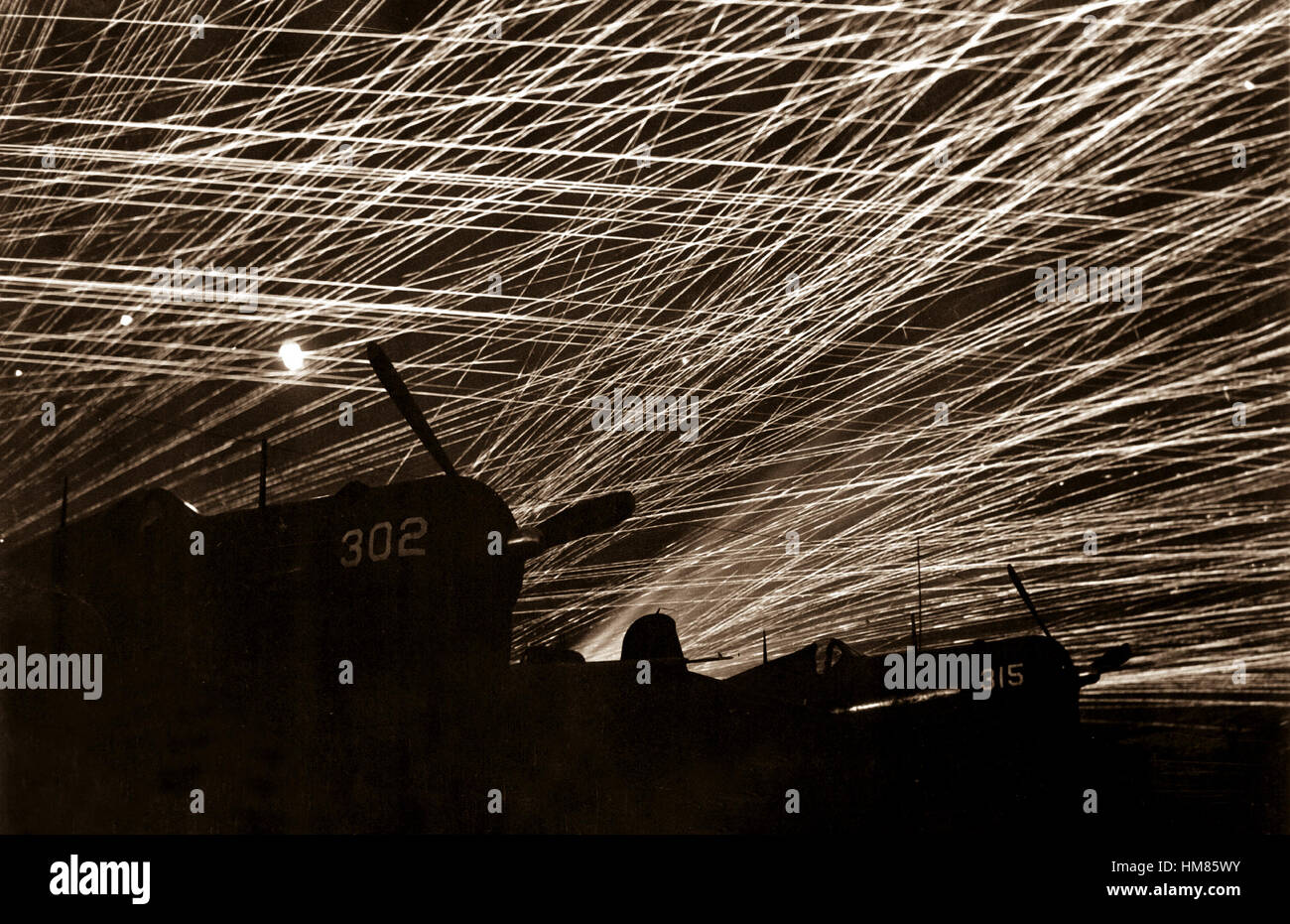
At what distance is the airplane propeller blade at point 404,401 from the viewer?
4840 mm

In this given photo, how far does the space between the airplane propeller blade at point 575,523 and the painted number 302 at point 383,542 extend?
1.43ft

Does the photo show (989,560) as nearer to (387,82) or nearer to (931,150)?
(931,150)

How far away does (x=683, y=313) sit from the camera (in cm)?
523

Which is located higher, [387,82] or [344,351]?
[387,82]

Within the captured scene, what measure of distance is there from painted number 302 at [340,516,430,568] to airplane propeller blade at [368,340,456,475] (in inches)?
12.5

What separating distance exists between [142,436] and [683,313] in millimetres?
2784

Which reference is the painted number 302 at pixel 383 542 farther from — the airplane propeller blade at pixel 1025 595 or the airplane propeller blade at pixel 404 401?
the airplane propeller blade at pixel 1025 595

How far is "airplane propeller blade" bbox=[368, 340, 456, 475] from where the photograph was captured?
15.9 ft

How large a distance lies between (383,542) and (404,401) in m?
0.67

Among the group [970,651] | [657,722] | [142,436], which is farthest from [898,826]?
[142,436]

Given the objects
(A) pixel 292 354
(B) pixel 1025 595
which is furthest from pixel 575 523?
(B) pixel 1025 595

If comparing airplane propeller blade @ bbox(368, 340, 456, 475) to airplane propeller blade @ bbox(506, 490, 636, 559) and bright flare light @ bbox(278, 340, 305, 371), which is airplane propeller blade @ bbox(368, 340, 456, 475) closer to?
bright flare light @ bbox(278, 340, 305, 371)

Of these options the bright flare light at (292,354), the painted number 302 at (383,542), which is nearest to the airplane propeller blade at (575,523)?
the painted number 302 at (383,542)

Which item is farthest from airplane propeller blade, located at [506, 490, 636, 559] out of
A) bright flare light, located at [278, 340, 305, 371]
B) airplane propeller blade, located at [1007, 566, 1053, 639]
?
airplane propeller blade, located at [1007, 566, 1053, 639]
